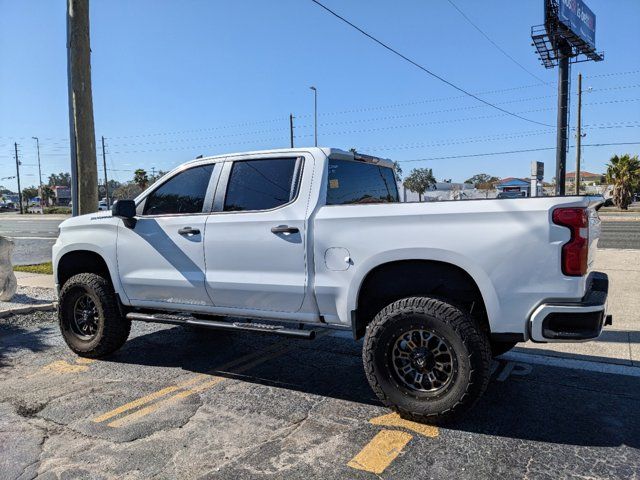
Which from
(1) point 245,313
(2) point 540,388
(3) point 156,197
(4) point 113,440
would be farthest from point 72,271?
(2) point 540,388

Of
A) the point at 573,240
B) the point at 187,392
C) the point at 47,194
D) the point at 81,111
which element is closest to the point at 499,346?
the point at 573,240

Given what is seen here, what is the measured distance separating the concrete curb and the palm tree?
157 ft

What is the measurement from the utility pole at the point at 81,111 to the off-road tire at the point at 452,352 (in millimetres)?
6458

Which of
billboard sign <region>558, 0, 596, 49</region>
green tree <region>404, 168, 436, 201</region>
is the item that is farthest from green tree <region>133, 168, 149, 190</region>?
billboard sign <region>558, 0, 596, 49</region>

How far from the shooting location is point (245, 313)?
4.45 meters

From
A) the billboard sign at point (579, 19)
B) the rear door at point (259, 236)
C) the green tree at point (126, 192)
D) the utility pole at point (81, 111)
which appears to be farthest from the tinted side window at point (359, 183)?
the billboard sign at point (579, 19)

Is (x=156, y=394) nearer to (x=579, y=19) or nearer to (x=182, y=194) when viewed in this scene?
(x=182, y=194)

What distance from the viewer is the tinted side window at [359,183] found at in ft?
14.4

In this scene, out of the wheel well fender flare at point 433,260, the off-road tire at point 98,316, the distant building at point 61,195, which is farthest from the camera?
the distant building at point 61,195

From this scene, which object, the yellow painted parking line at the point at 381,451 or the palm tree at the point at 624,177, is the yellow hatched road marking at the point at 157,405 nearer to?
the yellow painted parking line at the point at 381,451

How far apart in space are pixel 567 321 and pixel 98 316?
4.28m

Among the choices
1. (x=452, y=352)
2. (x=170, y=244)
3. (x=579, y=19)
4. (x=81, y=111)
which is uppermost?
(x=579, y=19)

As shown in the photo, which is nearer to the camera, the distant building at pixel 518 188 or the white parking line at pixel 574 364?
the white parking line at pixel 574 364

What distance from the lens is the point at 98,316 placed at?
5.24 m
